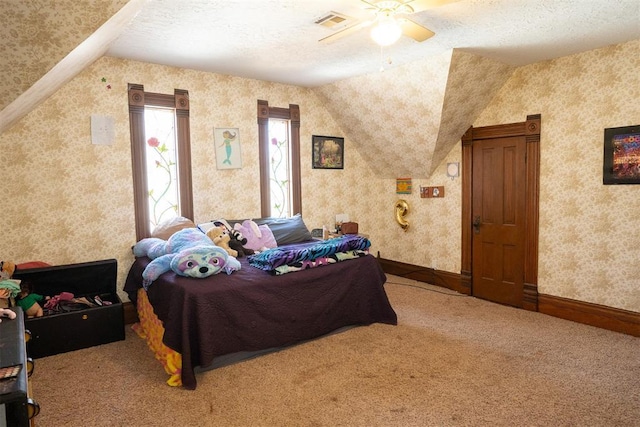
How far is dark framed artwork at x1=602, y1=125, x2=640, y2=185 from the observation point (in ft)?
11.0

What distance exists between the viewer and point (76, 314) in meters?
3.21

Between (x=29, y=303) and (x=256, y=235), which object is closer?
A: (x=29, y=303)

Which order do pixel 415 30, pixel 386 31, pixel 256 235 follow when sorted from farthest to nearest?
pixel 256 235 → pixel 415 30 → pixel 386 31

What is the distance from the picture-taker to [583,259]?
3730 millimetres

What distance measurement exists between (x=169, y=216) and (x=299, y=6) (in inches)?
97.3

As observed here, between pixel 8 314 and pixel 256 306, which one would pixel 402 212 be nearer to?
pixel 256 306

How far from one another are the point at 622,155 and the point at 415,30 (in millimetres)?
2280

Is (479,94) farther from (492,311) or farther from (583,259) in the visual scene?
(492,311)

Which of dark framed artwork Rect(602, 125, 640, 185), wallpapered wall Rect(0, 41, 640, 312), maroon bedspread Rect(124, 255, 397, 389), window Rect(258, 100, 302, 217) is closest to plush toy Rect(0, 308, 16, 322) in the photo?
maroon bedspread Rect(124, 255, 397, 389)

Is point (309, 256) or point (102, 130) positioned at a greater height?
point (102, 130)

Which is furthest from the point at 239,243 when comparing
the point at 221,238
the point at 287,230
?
the point at 287,230

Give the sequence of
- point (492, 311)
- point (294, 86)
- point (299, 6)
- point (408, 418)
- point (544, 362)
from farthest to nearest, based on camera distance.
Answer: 1. point (294, 86)
2. point (492, 311)
3. point (544, 362)
4. point (299, 6)
5. point (408, 418)

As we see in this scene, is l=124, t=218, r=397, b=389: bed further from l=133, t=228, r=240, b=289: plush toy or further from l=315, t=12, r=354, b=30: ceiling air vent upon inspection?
l=315, t=12, r=354, b=30: ceiling air vent

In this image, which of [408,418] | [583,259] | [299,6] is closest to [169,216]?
[299,6]
